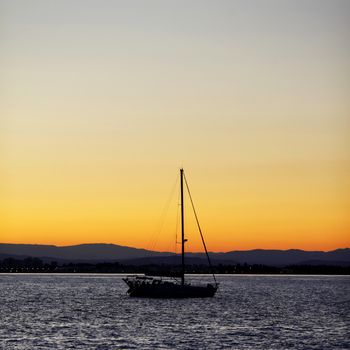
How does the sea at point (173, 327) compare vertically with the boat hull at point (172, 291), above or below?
below

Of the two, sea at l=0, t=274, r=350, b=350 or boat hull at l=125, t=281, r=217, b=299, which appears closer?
sea at l=0, t=274, r=350, b=350

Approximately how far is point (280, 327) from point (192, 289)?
4241cm

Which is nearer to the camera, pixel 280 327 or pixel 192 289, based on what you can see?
pixel 280 327

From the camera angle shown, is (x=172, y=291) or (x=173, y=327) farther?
(x=172, y=291)

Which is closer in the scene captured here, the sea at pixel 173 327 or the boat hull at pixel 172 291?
the sea at pixel 173 327

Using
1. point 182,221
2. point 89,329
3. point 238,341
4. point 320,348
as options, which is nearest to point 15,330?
point 89,329

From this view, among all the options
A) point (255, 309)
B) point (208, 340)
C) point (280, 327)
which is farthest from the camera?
point (255, 309)

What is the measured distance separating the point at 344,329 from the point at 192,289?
4509cm

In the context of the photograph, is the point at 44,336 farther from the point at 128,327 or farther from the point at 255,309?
the point at 255,309

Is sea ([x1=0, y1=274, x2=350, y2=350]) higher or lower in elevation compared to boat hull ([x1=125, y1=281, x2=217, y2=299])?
lower

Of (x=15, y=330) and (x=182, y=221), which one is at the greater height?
(x=182, y=221)

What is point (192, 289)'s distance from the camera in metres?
123

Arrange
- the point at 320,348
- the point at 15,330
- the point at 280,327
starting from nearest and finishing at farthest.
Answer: the point at 320,348, the point at 15,330, the point at 280,327

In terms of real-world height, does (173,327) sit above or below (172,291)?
below
